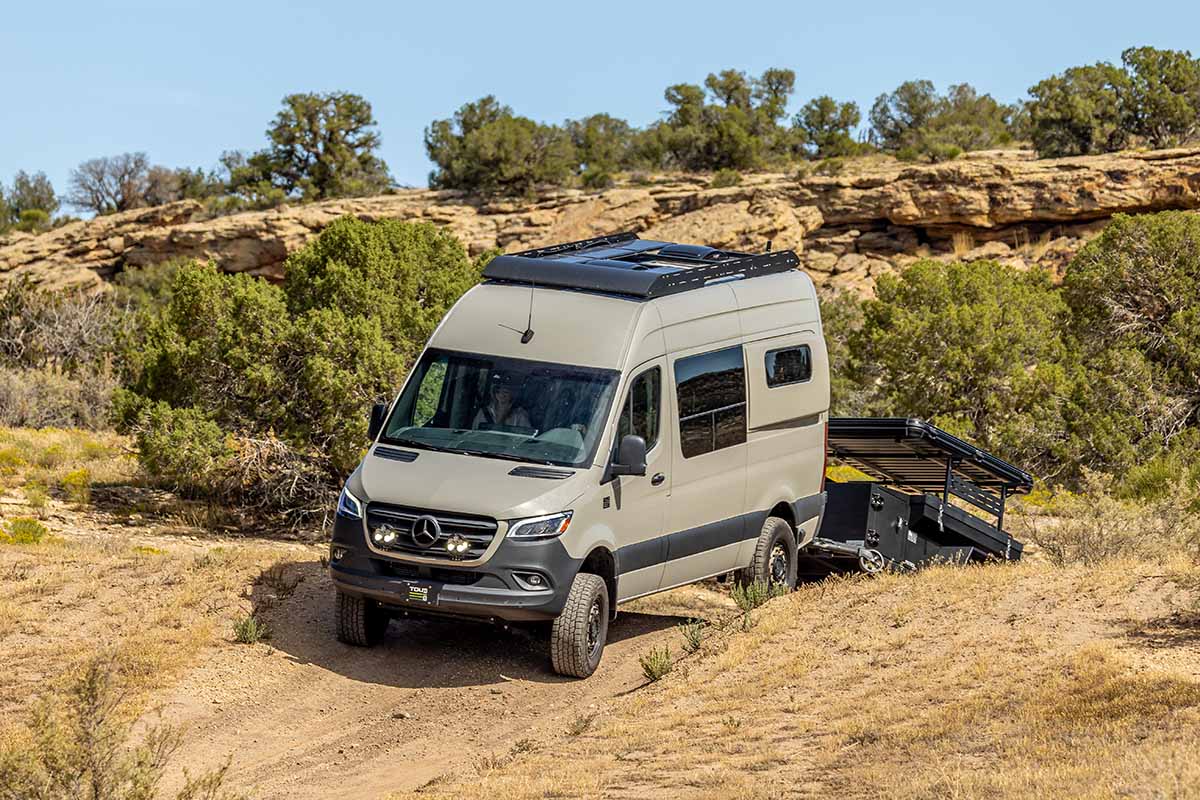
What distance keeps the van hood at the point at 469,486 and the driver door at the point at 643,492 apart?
20.8 inches

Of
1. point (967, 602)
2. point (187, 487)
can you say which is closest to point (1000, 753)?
point (967, 602)

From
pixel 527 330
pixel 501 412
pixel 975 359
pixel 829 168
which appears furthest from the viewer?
pixel 829 168

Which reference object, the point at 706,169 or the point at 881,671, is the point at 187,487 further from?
the point at 706,169

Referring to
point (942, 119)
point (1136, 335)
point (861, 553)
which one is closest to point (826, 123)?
point (942, 119)

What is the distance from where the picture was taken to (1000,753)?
7262 millimetres

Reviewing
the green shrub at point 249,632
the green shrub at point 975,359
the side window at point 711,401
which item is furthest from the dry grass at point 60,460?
the green shrub at point 975,359

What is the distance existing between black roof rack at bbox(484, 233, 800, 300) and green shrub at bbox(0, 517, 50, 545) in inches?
290

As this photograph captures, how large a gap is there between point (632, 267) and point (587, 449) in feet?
6.79

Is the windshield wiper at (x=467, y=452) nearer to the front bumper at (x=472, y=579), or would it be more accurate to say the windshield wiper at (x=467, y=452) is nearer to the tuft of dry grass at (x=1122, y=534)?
the front bumper at (x=472, y=579)

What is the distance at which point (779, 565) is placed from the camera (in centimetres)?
1258

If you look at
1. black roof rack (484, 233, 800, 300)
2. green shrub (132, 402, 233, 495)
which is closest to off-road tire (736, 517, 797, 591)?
black roof rack (484, 233, 800, 300)

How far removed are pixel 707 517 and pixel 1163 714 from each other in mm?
4485

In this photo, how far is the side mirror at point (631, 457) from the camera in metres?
10.0

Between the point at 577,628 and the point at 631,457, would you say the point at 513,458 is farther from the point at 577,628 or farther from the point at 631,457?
the point at 577,628
